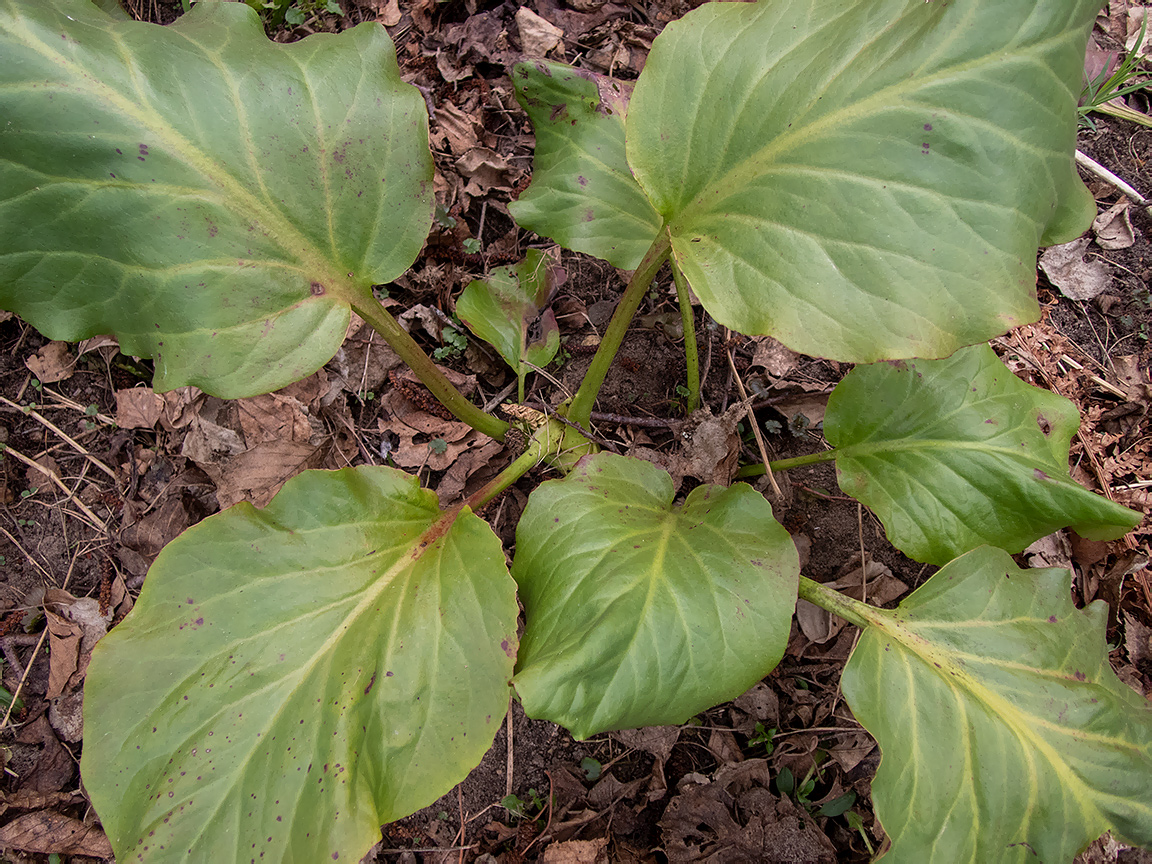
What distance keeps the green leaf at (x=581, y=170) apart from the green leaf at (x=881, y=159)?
42 cm

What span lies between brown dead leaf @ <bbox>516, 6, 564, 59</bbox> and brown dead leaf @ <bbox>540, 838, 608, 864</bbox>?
95.9 inches

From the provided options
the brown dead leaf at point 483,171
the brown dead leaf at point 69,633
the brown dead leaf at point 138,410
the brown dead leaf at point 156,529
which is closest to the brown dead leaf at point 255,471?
the brown dead leaf at point 156,529

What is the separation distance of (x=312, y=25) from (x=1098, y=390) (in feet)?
9.45

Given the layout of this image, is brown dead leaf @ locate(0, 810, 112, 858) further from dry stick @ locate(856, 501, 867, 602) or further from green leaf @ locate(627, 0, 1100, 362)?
dry stick @ locate(856, 501, 867, 602)

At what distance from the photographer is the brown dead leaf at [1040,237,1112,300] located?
2047mm

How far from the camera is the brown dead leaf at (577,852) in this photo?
1606 millimetres

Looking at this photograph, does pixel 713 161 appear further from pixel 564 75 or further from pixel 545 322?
pixel 545 322

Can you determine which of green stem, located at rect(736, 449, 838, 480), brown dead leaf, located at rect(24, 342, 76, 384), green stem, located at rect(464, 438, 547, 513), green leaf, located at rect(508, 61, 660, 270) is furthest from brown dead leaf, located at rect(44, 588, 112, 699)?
green stem, located at rect(736, 449, 838, 480)

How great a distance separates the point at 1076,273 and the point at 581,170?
1693mm

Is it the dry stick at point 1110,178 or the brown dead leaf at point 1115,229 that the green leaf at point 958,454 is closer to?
the brown dead leaf at point 1115,229

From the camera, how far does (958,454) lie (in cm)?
146

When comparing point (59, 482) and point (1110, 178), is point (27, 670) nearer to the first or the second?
point (59, 482)

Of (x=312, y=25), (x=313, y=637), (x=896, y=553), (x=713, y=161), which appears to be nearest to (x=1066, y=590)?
(x=896, y=553)

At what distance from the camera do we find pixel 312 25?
7.14ft
